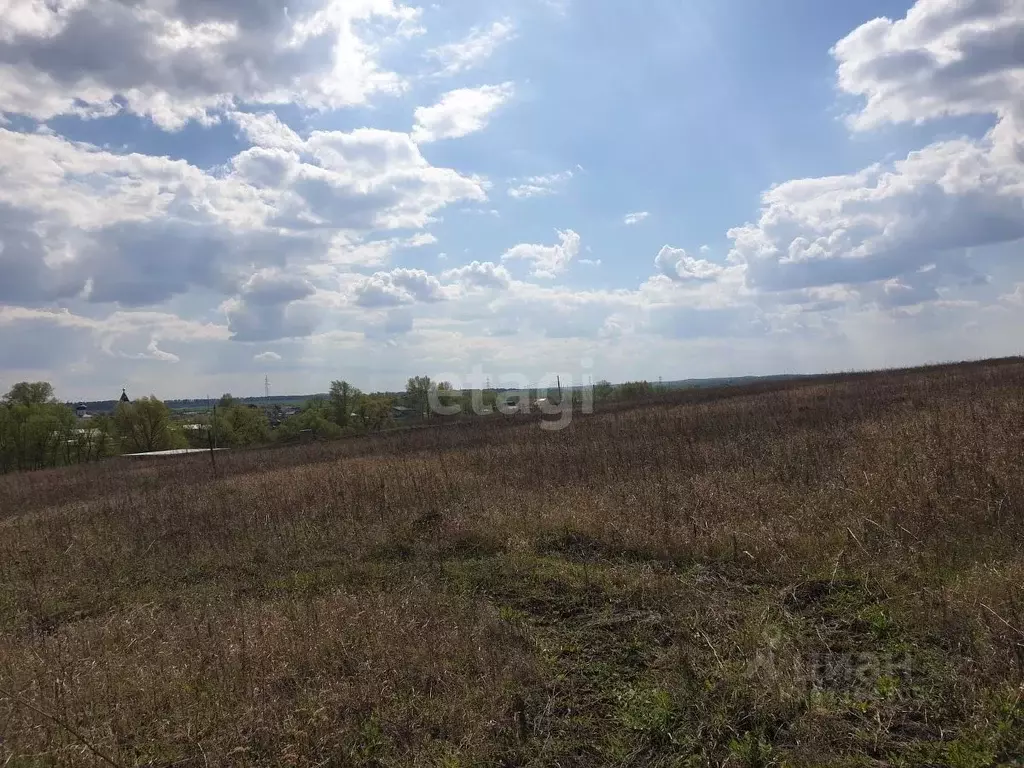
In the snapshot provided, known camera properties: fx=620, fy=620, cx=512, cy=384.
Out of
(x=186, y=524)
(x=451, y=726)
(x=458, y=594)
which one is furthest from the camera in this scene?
(x=186, y=524)

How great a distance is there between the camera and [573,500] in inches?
320

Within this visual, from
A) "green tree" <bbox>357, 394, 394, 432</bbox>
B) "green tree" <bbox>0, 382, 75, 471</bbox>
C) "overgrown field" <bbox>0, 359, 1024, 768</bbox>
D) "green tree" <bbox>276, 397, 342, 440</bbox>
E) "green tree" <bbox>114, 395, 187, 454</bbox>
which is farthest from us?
"green tree" <bbox>357, 394, 394, 432</bbox>

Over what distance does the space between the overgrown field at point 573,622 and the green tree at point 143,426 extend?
51263mm

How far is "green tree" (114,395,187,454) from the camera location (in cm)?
5459

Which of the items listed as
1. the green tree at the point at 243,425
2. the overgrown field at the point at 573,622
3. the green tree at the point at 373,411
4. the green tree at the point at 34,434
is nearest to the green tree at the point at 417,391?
the green tree at the point at 373,411

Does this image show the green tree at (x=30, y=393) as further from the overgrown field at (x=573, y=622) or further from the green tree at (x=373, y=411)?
the overgrown field at (x=573, y=622)

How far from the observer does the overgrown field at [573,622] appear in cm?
327

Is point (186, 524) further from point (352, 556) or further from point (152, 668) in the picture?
point (152, 668)

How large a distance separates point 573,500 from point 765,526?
8.71ft

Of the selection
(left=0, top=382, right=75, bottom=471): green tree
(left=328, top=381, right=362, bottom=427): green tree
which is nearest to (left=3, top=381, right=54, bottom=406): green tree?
(left=0, top=382, right=75, bottom=471): green tree

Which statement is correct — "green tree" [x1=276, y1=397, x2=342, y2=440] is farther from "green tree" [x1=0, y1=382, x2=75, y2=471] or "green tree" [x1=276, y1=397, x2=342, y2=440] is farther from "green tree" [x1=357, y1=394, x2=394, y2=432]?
"green tree" [x1=0, y1=382, x2=75, y2=471]

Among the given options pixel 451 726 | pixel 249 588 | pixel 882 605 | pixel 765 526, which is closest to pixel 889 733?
pixel 882 605

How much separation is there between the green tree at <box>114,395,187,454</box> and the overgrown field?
168ft

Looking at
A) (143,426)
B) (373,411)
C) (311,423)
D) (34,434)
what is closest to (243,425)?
(311,423)
